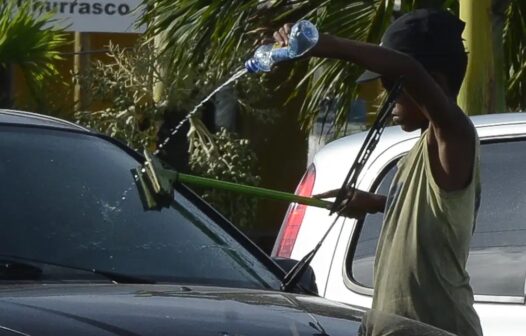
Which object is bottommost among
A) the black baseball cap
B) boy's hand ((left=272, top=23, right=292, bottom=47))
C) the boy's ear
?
the boy's ear

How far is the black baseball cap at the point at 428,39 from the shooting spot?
12.6ft

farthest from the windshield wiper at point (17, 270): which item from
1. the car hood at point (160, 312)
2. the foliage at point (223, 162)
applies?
the foliage at point (223, 162)

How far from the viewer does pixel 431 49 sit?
384 cm

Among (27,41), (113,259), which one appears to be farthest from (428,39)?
(27,41)

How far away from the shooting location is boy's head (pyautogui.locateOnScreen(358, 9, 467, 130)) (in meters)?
3.84

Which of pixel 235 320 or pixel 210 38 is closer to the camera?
pixel 235 320

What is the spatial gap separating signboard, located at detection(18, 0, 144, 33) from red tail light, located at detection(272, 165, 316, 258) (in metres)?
6.20

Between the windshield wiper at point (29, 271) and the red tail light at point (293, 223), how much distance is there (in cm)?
133

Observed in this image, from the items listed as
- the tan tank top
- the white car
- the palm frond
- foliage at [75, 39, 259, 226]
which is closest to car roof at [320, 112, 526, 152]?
the white car

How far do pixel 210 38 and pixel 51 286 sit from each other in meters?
4.44

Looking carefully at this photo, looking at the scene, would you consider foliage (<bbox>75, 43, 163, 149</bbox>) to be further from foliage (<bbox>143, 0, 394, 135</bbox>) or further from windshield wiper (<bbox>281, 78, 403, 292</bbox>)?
windshield wiper (<bbox>281, 78, 403, 292</bbox>)

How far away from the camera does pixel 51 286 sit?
3.51m

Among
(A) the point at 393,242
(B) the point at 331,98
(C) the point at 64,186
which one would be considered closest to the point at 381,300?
(A) the point at 393,242

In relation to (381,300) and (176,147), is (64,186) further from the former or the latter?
(176,147)
